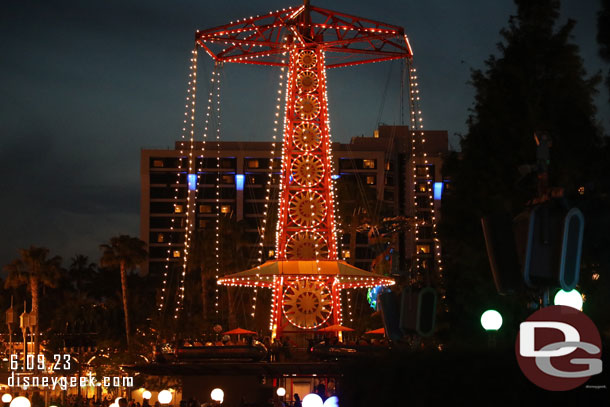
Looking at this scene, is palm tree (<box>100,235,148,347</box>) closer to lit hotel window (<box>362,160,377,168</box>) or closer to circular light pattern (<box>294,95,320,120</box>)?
circular light pattern (<box>294,95,320,120</box>)

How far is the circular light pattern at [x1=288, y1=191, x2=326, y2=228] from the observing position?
1900 inches

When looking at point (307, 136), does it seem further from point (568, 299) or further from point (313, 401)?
point (568, 299)

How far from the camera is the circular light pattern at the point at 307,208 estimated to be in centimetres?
4825

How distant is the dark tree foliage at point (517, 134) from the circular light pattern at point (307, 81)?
65.3 feet

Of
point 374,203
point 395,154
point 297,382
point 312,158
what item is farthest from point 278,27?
point 395,154

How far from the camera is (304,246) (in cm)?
4819

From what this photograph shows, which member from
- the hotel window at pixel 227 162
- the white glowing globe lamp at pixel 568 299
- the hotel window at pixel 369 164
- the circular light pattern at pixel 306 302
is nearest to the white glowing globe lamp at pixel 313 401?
the white glowing globe lamp at pixel 568 299

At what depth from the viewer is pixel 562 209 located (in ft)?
35.5

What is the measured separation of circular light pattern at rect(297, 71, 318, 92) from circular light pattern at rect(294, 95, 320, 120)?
0.41 meters

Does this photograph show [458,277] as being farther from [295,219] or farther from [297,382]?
[295,219]

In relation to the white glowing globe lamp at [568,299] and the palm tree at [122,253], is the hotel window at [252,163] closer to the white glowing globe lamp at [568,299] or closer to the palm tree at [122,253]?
the palm tree at [122,253]

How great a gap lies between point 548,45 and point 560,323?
17.9m

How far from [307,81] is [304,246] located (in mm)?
8275

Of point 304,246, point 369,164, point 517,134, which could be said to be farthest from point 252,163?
point 517,134
